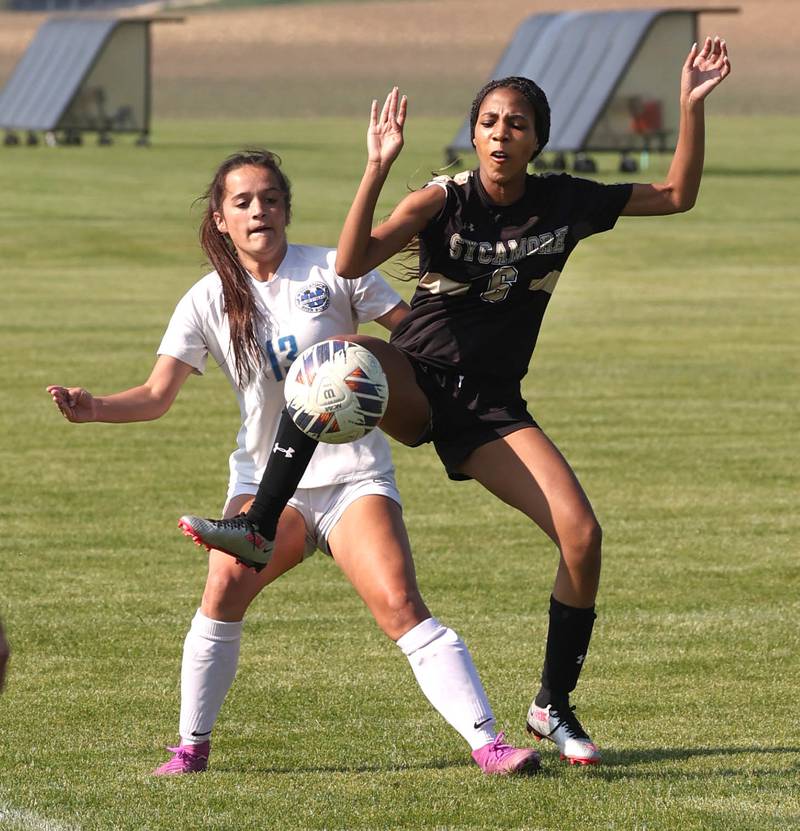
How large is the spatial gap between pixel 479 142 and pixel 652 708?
7.40 ft

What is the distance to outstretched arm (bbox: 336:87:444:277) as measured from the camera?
5516 millimetres

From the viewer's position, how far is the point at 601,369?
658 inches

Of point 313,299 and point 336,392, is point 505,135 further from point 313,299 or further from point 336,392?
point 336,392

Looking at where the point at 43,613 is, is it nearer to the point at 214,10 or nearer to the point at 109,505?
the point at 109,505

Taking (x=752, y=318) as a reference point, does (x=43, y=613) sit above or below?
above

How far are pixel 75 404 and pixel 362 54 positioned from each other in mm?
114417

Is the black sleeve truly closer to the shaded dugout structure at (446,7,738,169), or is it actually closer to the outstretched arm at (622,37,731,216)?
the outstretched arm at (622,37,731,216)

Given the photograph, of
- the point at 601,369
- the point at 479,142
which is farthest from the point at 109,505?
the point at 601,369

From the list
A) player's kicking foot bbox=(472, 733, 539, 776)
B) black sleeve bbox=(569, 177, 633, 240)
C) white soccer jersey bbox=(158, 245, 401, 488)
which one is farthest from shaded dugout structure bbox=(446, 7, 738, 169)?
player's kicking foot bbox=(472, 733, 539, 776)

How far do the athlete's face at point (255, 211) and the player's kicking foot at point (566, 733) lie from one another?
5.60ft

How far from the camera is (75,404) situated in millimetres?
5730

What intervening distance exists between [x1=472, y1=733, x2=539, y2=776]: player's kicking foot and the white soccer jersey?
92cm

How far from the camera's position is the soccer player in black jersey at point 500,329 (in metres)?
5.74

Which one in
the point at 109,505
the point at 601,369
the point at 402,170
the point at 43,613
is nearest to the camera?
the point at 43,613
